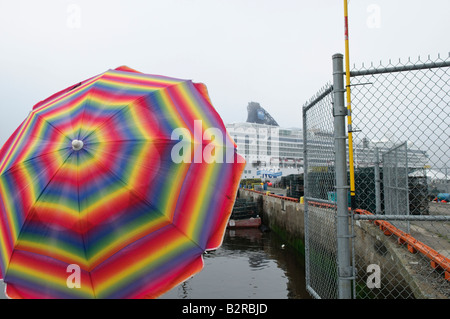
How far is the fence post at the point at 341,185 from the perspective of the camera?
2701 mm

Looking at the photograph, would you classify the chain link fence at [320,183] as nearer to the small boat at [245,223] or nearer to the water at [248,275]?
the water at [248,275]

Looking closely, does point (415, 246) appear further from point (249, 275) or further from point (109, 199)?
point (249, 275)

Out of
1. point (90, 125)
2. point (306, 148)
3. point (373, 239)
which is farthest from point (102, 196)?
point (373, 239)

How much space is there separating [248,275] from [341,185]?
10.2 meters

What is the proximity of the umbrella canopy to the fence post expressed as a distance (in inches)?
37.9

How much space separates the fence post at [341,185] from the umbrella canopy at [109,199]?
0.96 metres

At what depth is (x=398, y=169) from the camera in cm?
679

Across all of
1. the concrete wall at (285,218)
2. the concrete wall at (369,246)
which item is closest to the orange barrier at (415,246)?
the concrete wall at (369,246)

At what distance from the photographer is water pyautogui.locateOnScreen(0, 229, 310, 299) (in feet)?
33.6

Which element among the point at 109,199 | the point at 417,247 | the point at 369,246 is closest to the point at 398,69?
the point at 109,199

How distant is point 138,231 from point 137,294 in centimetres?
50

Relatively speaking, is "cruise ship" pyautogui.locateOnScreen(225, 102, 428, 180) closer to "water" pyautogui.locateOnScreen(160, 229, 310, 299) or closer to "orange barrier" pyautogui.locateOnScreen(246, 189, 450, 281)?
"water" pyautogui.locateOnScreen(160, 229, 310, 299)

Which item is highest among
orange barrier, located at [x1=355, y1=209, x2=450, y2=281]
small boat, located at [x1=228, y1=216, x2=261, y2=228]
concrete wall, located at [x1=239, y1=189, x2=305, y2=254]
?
orange barrier, located at [x1=355, y1=209, x2=450, y2=281]

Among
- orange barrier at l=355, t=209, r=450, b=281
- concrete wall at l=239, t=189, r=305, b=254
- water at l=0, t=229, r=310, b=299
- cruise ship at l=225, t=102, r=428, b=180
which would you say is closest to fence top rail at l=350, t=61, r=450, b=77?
orange barrier at l=355, t=209, r=450, b=281
